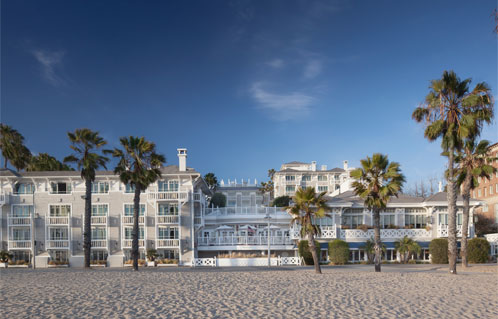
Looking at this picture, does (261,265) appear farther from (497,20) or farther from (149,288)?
A: (497,20)

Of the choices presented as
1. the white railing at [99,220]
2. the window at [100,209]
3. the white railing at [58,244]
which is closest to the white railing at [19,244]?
the white railing at [58,244]

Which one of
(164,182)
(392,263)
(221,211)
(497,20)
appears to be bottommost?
(392,263)

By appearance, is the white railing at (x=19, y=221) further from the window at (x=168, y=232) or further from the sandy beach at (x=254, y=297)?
the sandy beach at (x=254, y=297)

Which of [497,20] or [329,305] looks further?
[329,305]

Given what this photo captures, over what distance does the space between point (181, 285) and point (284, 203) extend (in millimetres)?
47584

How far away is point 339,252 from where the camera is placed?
129ft

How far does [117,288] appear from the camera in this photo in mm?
20688

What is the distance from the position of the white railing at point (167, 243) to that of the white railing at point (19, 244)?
12062 mm

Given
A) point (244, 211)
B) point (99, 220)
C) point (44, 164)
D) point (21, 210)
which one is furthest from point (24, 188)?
point (244, 211)

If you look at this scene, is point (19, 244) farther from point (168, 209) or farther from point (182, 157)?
point (182, 157)

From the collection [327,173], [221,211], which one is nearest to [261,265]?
[221,211]

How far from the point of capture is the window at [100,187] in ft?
143

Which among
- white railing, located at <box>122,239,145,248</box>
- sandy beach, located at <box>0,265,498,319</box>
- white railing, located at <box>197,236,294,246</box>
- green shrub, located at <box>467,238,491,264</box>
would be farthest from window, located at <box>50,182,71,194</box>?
green shrub, located at <box>467,238,491,264</box>

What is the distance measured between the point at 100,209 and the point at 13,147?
1868 cm
